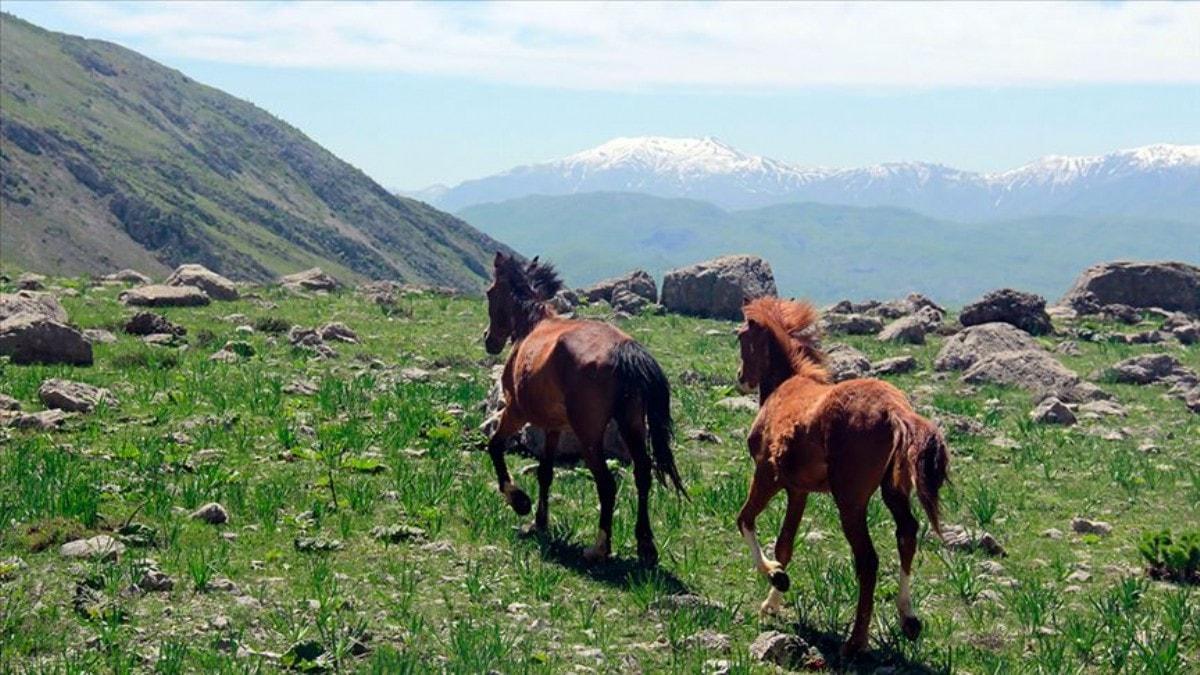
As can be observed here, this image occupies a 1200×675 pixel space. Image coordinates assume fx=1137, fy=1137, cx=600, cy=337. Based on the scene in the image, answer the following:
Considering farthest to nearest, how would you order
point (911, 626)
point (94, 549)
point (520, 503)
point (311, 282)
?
point (311, 282) → point (520, 503) → point (94, 549) → point (911, 626)

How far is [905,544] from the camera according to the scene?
337 inches

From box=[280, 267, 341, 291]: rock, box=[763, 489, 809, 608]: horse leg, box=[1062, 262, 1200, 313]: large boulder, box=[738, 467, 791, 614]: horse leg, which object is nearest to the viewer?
box=[738, 467, 791, 614]: horse leg

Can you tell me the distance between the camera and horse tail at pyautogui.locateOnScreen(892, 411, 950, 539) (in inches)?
318

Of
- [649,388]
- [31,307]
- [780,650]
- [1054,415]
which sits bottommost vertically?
[780,650]

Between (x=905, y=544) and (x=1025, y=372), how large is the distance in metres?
15.9

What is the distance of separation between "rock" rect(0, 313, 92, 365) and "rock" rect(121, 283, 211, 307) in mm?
8593

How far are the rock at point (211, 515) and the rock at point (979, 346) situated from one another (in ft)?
58.7

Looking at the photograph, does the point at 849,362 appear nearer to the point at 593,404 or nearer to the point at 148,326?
the point at 593,404

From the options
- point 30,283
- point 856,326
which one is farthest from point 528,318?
point 30,283

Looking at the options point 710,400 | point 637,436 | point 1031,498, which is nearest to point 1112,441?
point 1031,498

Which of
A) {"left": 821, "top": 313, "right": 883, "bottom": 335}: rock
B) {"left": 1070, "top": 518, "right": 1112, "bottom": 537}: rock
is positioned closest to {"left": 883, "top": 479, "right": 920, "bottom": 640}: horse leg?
{"left": 1070, "top": 518, "right": 1112, "bottom": 537}: rock

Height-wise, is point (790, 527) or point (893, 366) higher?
point (790, 527)

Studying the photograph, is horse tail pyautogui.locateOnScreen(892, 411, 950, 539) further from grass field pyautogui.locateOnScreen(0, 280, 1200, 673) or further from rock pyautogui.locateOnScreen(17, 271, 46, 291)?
rock pyautogui.locateOnScreen(17, 271, 46, 291)

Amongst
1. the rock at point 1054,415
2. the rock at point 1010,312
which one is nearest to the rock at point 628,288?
the rock at point 1010,312
